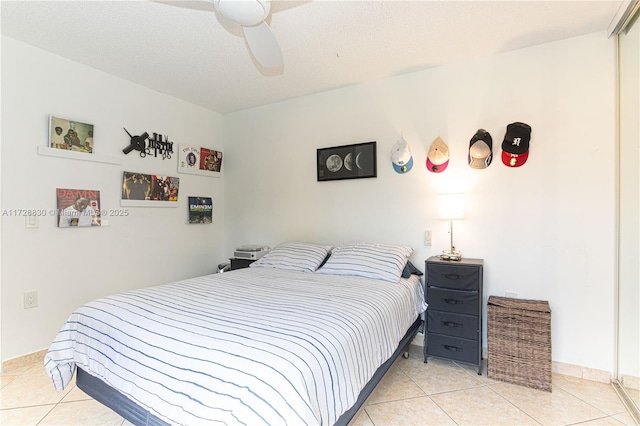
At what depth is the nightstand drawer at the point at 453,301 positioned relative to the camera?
7.40 feet

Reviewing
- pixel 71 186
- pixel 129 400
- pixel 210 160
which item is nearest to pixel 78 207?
pixel 71 186

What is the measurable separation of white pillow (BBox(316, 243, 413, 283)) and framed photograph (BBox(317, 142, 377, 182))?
797mm

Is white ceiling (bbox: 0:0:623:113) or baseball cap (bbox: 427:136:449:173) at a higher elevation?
white ceiling (bbox: 0:0:623:113)

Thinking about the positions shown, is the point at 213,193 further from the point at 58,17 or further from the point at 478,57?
the point at 478,57

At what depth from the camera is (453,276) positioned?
2324 millimetres

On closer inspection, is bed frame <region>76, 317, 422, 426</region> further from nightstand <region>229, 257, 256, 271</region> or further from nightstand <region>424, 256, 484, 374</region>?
nightstand <region>229, 257, 256, 271</region>

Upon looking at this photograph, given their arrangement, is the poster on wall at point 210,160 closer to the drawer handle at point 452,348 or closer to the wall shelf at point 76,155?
the wall shelf at point 76,155

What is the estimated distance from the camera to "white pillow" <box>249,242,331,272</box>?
2.83m

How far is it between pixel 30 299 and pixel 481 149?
3848mm

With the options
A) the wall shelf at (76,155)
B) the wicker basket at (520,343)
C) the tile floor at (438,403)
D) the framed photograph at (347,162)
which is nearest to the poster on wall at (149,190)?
the wall shelf at (76,155)

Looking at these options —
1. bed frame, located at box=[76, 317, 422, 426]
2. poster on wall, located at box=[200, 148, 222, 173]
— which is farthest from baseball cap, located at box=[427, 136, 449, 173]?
poster on wall, located at box=[200, 148, 222, 173]

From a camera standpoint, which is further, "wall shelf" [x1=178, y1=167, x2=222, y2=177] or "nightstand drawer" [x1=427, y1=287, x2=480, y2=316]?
"wall shelf" [x1=178, y1=167, x2=222, y2=177]

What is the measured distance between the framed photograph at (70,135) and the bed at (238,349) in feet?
5.35

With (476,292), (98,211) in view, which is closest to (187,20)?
(98,211)
